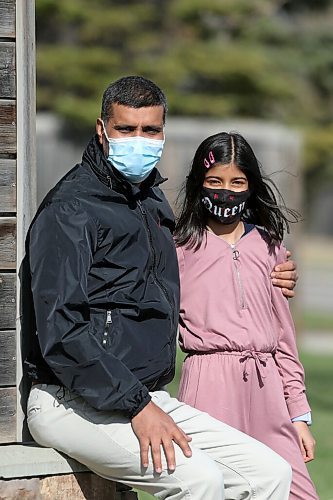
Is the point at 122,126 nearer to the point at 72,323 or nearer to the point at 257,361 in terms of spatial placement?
the point at 72,323

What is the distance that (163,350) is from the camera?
149 inches

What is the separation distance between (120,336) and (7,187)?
80 centimetres

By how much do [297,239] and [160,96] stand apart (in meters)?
12.9

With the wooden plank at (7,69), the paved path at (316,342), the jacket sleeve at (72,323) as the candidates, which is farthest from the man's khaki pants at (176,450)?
the paved path at (316,342)

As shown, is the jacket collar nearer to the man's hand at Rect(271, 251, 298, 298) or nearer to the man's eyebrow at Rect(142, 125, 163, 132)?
the man's eyebrow at Rect(142, 125, 163, 132)

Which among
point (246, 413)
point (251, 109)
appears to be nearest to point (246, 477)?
point (246, 413)

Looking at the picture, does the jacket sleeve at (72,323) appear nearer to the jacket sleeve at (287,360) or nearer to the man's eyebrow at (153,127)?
the man's eyebrow at (153,127)

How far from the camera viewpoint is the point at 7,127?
414 centimetres

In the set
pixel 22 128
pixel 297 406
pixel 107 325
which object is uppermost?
pixel 22 128

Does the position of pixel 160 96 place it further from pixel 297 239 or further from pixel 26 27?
pixel 297 239

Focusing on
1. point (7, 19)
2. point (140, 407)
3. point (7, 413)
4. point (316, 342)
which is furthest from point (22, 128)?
point (316, 342)

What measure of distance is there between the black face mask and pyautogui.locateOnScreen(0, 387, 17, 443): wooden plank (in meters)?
1.01

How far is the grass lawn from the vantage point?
686 centimetres

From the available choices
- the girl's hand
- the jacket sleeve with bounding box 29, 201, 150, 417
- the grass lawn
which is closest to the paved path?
the grass lawn
